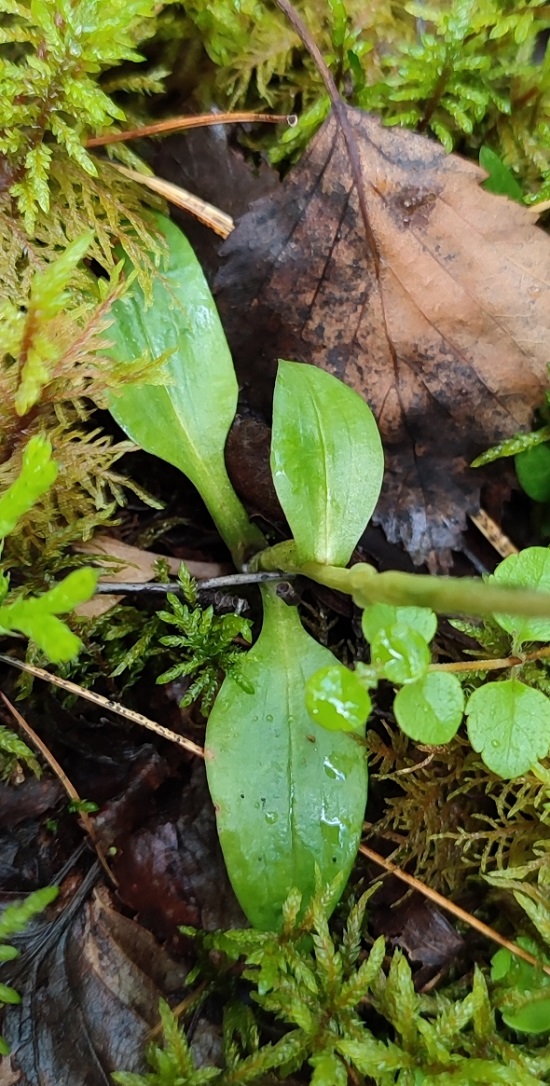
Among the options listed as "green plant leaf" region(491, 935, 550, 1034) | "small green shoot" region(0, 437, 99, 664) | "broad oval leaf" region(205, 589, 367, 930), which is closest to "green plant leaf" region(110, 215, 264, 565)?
"broad oval leaf" region(205, 589, 367, 930)

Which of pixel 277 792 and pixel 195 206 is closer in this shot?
pixel 277 792

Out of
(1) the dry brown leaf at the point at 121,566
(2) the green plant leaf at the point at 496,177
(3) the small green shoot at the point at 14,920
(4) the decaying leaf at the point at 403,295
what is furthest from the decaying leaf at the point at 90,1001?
(2) the green plant leaf at the point at 496,177

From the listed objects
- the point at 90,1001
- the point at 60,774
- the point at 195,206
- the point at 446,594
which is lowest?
the point at 90,1001

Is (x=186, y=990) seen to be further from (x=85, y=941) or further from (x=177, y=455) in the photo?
(x=177, y=455)

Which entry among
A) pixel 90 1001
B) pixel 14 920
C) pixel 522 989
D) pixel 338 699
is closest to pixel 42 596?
pixel 338 699

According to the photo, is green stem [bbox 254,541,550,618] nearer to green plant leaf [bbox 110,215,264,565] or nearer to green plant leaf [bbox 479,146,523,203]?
green plant leaf [bbox 110,215,264,565]

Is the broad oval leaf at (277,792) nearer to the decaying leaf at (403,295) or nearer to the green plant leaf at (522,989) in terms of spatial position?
the green plant leaf at (522,989)

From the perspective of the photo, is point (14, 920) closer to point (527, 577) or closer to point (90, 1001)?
point (90, 1001)
